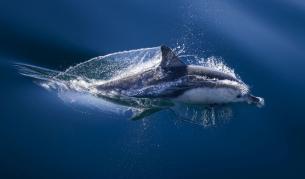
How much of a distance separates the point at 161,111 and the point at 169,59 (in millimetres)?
717

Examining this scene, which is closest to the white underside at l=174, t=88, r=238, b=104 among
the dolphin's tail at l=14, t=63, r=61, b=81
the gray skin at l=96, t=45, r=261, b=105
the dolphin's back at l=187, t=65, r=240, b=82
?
the gray skin at l=96, t=45, r=261, b=105

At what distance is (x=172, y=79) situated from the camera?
7.75 meters

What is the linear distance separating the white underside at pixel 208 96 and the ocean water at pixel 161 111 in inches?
5.1

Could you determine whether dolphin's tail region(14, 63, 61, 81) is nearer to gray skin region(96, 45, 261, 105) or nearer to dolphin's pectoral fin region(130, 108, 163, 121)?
gray skin region(96, 45, 261, 105)

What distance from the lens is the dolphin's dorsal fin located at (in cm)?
762

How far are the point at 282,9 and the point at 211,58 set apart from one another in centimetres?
259

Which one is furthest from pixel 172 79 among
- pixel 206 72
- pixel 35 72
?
pixel 35 72

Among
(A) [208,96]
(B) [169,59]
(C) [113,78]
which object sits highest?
(B) [169,59]

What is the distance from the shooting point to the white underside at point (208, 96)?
25.5 feet

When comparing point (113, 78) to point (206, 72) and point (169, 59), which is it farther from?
point (206, 72)

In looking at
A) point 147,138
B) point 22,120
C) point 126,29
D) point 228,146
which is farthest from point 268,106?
point 22,120

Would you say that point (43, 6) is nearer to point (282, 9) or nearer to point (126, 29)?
point (126, 29)

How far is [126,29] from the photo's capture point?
9.31 metres

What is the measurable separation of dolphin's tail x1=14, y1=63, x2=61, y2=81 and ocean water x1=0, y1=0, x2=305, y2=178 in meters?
0.11
